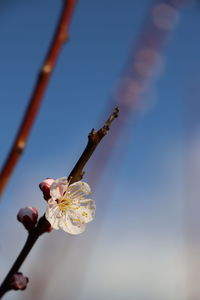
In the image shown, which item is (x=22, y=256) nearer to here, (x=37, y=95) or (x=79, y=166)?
(x=79, y=166)

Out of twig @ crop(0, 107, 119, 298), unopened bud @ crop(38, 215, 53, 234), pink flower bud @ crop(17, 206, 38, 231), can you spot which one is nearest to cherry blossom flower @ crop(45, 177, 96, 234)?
pink flower bud @ crop(17, 206, 38, 231)

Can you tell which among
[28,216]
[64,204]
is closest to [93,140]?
[28,216]

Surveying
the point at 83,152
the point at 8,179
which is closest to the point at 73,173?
the point at 83,152

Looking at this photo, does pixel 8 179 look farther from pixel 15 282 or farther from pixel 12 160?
pixel 15 282

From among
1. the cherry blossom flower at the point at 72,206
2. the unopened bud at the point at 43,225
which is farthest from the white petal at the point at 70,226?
the unopened bud at the point at 43,225

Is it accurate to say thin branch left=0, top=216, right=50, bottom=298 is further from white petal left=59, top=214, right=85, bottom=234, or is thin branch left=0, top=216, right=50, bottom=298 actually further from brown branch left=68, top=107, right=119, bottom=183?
white petal left=59, top=214, right=85, bottom=234
